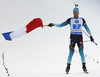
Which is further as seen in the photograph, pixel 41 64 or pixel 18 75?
pixel 41 64

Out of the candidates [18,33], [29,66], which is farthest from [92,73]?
[18,33]

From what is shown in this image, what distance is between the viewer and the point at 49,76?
3.64 m

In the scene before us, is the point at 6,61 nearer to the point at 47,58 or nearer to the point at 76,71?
the point at 47,58

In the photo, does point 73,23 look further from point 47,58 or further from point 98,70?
point 47,58

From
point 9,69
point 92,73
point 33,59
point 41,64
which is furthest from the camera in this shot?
point 33,59

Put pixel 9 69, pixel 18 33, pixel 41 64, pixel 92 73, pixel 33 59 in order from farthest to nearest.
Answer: pixel 33 59
pixel 41 64
pixel 9 69
pixel 92 73
pixel 18 33

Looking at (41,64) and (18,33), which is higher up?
(18,33)

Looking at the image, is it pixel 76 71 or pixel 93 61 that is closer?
pixel 76 71

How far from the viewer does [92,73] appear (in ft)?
12.6

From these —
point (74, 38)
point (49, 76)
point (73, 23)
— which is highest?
point (73, 23)

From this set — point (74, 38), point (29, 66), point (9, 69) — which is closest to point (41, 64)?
point (29, 66)

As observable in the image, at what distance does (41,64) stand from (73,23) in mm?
1350

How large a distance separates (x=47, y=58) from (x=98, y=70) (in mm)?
1386

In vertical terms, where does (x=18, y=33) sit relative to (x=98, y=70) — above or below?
above
